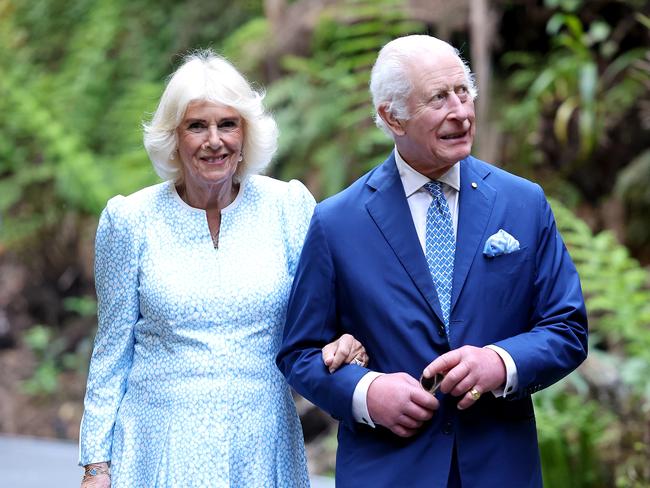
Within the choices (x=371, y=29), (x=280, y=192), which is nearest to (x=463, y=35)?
(x=371, y=29)

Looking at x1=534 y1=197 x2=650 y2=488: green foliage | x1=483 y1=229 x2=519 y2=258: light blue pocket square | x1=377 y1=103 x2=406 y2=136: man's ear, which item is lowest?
x1=534 y1=197 x2=650 y2=488: green foliage

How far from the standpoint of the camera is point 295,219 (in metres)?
3.60

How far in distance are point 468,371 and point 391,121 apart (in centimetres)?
69

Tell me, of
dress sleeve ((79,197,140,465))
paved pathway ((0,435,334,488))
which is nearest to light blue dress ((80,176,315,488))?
dress sleeve ((79,197,140,465))

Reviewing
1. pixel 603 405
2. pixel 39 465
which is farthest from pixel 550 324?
pixel 39 465

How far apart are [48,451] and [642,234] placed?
13.8ft

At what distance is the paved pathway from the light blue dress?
302 cm

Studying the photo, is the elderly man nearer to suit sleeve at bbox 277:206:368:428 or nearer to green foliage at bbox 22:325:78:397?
suit sleeve at bbox 277:206:368:428

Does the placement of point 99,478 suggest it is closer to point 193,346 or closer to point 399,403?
point 193,346

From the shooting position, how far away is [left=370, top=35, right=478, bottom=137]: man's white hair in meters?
2.99

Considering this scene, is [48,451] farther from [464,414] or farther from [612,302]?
[464,414]

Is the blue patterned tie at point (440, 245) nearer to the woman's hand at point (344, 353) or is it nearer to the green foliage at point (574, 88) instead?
the woman's hand at point (344, 353)

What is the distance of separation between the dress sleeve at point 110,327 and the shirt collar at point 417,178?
0.88 m

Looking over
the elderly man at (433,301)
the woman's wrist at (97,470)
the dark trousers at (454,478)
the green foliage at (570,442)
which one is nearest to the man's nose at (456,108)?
the elderly man at (433,301)
